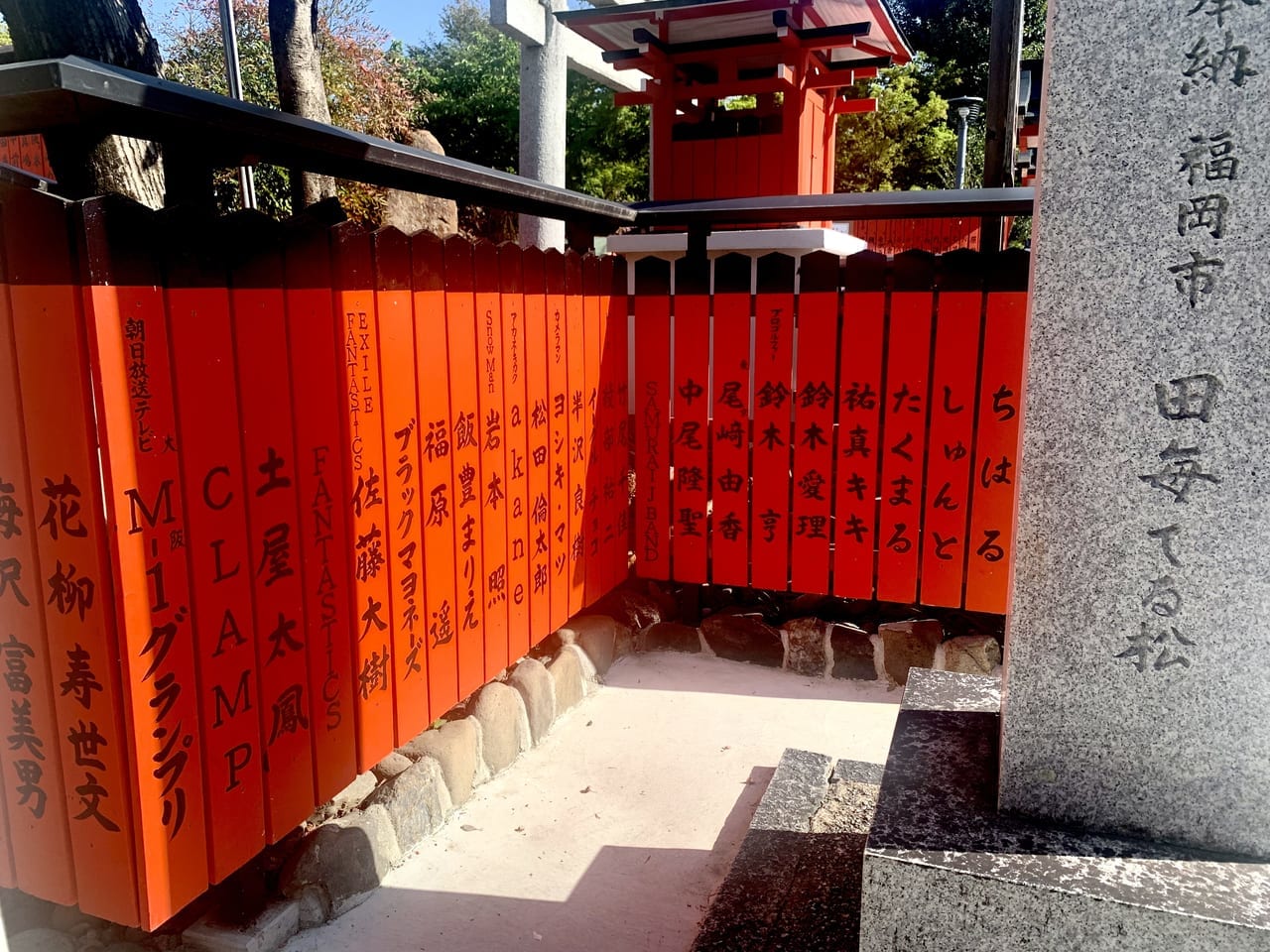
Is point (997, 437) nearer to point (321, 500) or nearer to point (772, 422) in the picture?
point (772, 422)

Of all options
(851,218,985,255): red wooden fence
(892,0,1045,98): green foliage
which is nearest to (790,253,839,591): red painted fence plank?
(851,218,985,255): red wooden fence

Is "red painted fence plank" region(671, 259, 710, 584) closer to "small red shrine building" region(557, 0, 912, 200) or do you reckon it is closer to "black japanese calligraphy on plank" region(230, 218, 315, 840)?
"black japanese calligraphy on plank" region(230, 218, 315, 840)

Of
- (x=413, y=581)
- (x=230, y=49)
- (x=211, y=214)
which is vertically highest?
(x=230, y=49)

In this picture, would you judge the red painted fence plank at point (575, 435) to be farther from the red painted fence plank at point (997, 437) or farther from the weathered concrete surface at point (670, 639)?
the red painted fence plank at point (997, 437)

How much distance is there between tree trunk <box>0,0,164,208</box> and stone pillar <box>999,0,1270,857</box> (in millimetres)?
3793

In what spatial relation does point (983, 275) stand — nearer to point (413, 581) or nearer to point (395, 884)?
point (413, 581)

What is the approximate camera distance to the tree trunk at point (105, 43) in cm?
454

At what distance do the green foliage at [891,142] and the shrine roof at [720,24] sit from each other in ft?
45.4

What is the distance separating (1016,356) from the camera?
5027 millimetres

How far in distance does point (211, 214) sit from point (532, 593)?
2.67 m

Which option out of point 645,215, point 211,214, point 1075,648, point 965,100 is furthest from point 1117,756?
point 965,100

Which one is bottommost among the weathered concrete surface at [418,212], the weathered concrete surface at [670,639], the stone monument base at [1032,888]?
the weathered concrete surface at [670,639]

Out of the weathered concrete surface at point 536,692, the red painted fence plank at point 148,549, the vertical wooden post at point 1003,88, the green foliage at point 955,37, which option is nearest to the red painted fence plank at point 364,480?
the red painted fence plank at point 148,549

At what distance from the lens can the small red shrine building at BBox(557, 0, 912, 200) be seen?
348 inches
